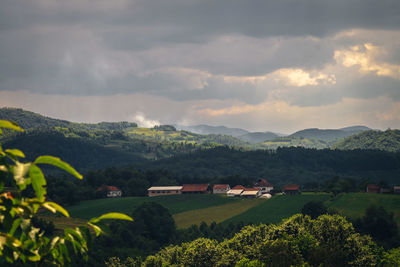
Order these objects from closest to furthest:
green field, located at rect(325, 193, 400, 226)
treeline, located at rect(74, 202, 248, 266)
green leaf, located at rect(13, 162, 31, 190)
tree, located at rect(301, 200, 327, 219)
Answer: green leaf, located at rect(13, 162, 31, 190), treeline, located at rect(74, 202, 248, 266), green field, located at rect(325, 193, 400, 226), tree, located at rect(301, 200, 327, 219)

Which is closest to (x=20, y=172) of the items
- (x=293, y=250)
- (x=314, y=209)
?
(x=293, y=250)

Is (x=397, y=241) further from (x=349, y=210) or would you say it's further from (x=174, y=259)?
(x=174, y=259)

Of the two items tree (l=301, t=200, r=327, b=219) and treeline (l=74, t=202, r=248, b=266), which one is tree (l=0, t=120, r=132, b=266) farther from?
tree (l=301, t=200, r=327, b=219)

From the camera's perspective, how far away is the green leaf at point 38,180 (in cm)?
876

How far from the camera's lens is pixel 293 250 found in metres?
90.9

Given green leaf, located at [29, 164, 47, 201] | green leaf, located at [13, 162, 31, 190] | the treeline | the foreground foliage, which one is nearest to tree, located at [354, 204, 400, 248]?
the treeline

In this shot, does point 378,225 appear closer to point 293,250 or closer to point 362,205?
point 362,205

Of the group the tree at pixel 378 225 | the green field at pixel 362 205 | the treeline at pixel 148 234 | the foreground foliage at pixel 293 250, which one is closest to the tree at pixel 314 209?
the green field at pixel 362 205

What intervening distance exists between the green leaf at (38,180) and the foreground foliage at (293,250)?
250 ft

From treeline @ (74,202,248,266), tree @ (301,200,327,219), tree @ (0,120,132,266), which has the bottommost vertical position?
treeline @ (74,202,248,266)

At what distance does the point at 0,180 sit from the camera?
9.02 meters

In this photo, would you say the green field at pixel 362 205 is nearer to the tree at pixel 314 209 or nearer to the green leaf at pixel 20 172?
the tree at pixel 314 209

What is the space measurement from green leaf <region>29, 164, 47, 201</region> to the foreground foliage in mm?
76248

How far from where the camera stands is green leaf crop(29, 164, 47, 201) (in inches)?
345
